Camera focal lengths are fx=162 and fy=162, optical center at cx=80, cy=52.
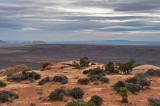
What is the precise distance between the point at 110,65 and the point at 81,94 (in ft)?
38.0

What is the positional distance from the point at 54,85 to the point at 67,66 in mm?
15712

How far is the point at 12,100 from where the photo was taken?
11.1m

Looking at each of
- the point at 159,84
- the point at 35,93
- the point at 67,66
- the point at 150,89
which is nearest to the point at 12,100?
the point at 35,93

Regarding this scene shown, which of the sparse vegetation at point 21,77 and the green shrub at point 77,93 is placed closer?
the green shrub at point 77,93

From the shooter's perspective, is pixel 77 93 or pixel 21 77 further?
pixel 21 77

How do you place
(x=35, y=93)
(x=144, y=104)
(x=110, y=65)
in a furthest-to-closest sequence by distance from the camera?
(x=110, y=65) → (x=35, y=93) → (x=144, y=104)

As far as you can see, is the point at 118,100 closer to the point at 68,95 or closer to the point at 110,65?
the point at 68,95

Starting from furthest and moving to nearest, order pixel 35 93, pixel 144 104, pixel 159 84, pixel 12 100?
pixel 159 84 < pixel 35 93 < pixel 12 100 < pixel 144 104

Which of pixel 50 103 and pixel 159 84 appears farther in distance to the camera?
pixel 159 84

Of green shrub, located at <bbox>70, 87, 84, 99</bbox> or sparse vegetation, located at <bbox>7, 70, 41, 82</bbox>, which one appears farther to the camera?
sparse vegetation, located at <bbox>7, 70, 41, 82</bbox>

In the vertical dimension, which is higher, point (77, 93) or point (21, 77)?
point (77, 93)

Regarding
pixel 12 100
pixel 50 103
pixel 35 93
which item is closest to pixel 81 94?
pixel 50 103

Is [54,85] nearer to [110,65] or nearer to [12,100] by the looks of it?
[12,100]

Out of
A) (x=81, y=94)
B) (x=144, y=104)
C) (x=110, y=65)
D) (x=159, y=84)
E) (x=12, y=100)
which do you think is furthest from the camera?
(x=110, y=65)
